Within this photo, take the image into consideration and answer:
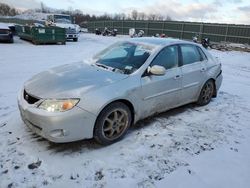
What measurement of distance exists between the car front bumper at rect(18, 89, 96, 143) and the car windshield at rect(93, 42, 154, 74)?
3.58ft

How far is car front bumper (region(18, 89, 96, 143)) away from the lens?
3.15 metres

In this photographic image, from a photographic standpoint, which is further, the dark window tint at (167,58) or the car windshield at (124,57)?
the dark window tint at (167,58)

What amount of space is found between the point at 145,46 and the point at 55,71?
1.61m

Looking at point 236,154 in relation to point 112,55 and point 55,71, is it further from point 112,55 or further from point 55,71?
point 55,71

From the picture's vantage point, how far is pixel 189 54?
510 centimetres

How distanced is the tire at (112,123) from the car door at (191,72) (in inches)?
60.7

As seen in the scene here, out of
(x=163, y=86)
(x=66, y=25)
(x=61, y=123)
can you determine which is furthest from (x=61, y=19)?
(x=61, y=123)

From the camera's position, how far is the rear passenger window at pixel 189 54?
491 centimetres

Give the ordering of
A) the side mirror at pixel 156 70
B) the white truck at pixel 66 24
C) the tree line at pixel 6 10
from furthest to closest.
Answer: the tree line at pixel 6 10, the white truck at pixel 66 24, the side mirror at pixel 156 70

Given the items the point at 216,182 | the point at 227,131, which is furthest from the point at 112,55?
the point at 216,182

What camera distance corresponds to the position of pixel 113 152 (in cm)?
350

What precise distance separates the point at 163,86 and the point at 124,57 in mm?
852

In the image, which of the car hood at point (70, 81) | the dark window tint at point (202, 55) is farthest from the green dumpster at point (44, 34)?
the car hood at point (70, 81)

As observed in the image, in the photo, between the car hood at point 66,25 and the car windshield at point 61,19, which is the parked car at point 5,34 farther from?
the car windshield at point 61,19
